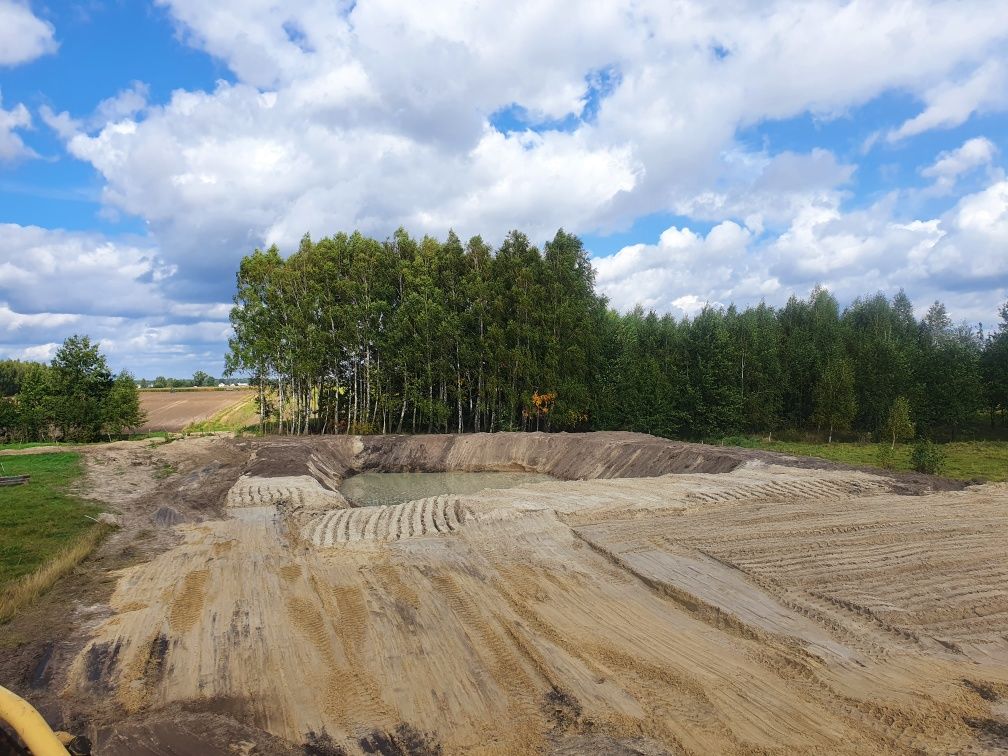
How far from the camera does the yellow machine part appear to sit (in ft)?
14.3

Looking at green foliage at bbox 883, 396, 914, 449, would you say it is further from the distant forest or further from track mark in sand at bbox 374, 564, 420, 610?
track mark in sand at bbox 374, 564, 420, 610

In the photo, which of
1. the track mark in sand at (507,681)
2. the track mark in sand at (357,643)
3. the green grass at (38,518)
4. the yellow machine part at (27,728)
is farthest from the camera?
the green grass at (38,518)

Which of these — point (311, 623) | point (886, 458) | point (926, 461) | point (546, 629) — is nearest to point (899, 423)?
point (886, 458)

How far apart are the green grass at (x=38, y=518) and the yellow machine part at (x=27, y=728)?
9197mm

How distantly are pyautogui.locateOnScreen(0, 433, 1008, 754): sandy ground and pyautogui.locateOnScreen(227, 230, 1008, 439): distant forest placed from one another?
24.5 m

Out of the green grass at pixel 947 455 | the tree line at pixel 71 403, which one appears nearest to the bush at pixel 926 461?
the green grass at pixel 947 455

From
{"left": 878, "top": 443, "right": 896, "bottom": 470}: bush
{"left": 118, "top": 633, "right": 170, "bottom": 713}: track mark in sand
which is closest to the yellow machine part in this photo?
{"left": 118, "top": 633, "right": 170, "bottom": 713}: track mark in sand

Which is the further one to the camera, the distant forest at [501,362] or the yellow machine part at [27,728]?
the distant forest at [501,362]

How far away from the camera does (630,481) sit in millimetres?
22656

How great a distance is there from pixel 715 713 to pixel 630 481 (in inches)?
612

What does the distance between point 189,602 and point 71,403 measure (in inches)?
1519

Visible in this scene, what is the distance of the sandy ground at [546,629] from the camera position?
23.0 ft

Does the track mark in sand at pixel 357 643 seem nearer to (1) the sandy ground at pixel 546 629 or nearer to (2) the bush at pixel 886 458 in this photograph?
(1) the sandy ground at pixel 546 629

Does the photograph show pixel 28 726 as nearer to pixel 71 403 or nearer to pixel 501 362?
pixel 501 362
